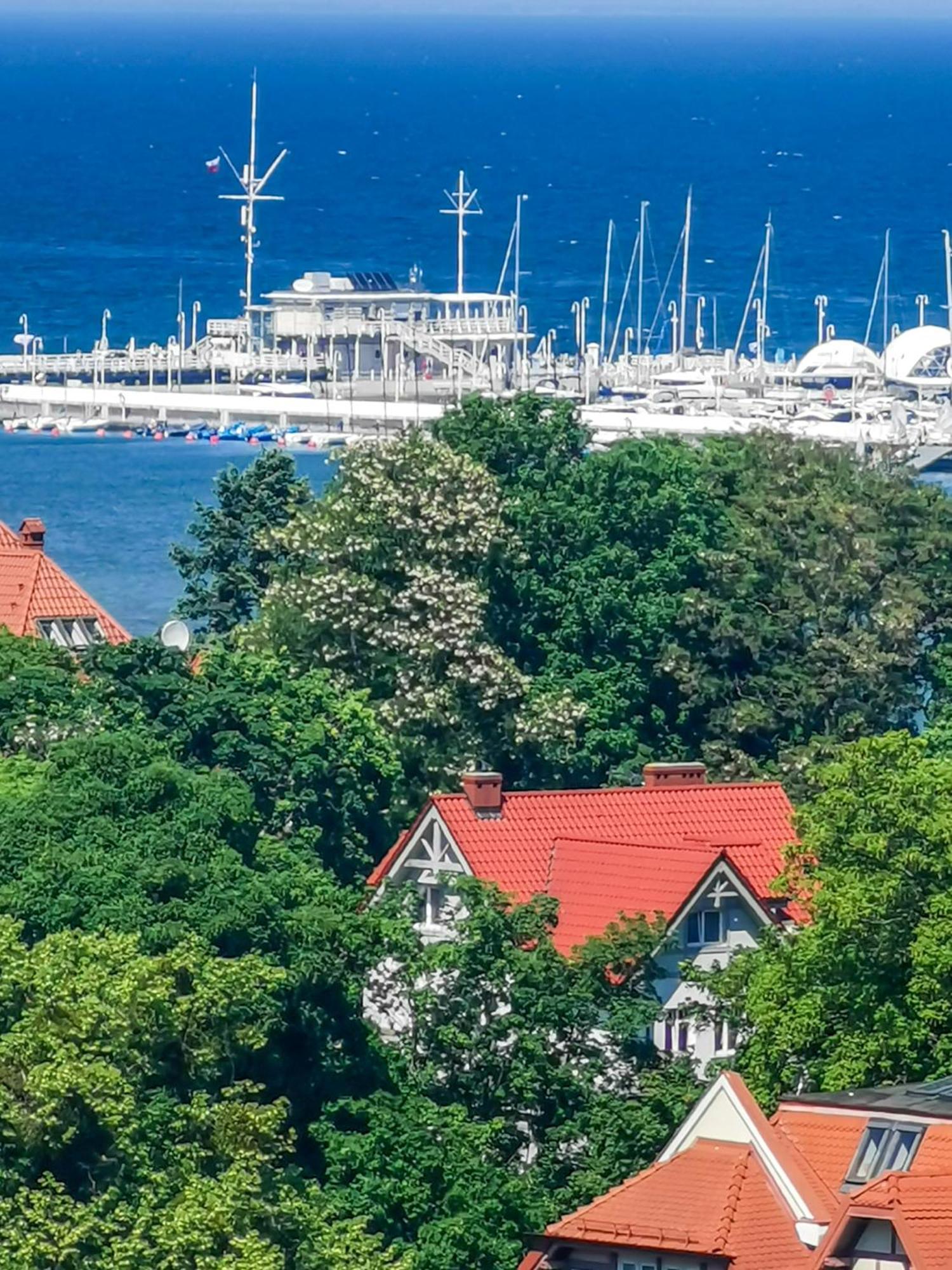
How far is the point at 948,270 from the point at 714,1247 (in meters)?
159

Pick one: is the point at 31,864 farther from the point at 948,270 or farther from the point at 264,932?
the point at 948,270

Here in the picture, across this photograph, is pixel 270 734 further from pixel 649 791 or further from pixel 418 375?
pixel 418 375

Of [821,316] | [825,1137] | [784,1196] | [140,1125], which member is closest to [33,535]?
[140,1125]

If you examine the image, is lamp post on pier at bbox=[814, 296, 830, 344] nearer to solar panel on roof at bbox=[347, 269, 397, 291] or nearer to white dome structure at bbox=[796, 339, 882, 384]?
white dome structure at bbox=[796, 339, 882, 384]

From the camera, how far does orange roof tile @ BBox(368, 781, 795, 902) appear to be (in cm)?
4981

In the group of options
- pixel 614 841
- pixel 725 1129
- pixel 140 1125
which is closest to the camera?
pixel 725 1129

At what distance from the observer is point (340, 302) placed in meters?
186

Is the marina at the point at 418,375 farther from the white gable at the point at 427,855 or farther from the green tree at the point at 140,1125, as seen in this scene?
the green tree at the point at 140,1125

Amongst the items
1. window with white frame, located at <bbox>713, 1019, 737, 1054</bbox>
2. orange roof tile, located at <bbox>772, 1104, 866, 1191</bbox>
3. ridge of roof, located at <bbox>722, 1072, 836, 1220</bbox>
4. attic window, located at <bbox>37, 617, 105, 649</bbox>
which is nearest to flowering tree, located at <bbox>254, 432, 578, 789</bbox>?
attic window, located at <bbox>37, 617, 105, 649</bbox>

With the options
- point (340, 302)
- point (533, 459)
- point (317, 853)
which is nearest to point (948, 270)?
point (340, 302)

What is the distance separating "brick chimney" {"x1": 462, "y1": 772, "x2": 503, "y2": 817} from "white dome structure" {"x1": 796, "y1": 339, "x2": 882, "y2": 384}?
12623 cm

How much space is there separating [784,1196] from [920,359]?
143570 millimetres

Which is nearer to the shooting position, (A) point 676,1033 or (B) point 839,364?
(A) point 676,1033

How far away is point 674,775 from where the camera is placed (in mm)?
54875
